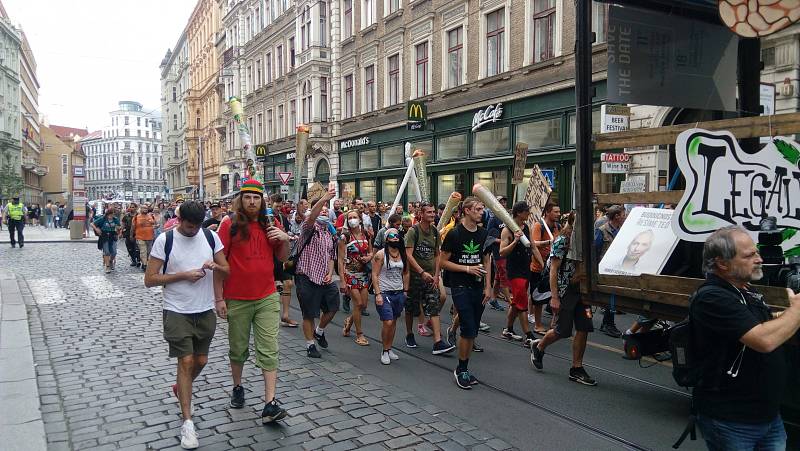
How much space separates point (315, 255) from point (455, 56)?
1587 cm

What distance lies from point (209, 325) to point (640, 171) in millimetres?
12483

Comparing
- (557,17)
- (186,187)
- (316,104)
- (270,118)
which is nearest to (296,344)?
(557,17)

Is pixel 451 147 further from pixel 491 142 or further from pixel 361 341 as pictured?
pixel 361 341

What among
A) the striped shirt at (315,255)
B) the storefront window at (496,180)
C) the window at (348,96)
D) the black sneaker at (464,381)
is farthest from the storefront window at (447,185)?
the black sneaker at (464,381)

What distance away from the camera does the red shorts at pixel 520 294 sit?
7441mm

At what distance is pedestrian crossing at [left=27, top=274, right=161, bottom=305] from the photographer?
35.2ft

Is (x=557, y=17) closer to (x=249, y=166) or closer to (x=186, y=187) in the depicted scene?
(x=249, y=166)

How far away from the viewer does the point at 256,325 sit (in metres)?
4.87

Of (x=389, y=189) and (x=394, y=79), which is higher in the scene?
(x=394, y=79)

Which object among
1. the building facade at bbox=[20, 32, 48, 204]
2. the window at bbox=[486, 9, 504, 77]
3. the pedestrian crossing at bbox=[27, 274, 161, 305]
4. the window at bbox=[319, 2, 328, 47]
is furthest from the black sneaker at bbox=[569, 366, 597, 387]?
A: the building facade at bbox=[20, 32, 48, 204]

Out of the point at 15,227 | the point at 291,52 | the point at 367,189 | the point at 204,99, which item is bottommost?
the point at 15,227

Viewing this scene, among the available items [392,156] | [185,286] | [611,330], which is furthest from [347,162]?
[185,286]

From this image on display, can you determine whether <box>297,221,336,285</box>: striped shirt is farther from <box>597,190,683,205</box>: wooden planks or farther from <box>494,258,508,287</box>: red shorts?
<box>597,190,683,205</box>: wooden planks

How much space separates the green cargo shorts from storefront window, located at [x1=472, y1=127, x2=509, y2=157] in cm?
1494
